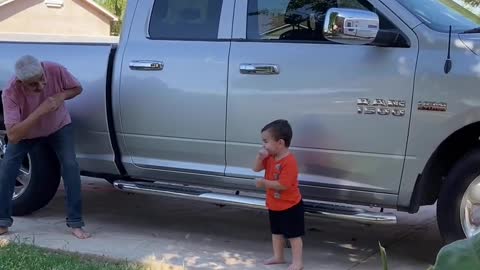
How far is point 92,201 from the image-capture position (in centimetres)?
681

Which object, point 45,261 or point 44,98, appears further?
point 44,98

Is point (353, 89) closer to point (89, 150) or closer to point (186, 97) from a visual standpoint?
point (186, 97)

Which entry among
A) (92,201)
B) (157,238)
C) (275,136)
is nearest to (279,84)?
(275,136)

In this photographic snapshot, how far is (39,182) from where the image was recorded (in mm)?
5629

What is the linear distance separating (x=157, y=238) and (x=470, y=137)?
2.44 meters

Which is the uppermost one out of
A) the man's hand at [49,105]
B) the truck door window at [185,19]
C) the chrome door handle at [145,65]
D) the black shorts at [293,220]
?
the truck door window at [185,19]

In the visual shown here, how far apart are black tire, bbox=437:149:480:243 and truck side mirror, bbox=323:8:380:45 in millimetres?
951

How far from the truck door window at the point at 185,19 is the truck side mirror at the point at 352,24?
3.66ft

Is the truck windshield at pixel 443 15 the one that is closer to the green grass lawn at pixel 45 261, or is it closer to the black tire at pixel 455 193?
the black tire at pixel 455 193

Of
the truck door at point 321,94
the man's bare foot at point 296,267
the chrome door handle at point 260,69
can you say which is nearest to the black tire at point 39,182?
the truck door at point 321,94

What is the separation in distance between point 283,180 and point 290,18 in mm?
1146

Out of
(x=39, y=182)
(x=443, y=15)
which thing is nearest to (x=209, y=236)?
(x=39, y=182)

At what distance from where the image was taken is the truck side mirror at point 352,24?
409 cm

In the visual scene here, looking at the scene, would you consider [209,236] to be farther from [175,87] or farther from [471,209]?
[471,209]
